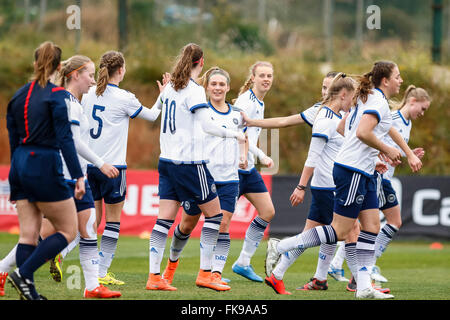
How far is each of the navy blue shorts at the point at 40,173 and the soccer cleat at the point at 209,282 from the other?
85.2 inches

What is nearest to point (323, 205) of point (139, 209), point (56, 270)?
point (56, 270)

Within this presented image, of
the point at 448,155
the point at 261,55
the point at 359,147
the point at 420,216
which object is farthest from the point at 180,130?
the point at 261,55

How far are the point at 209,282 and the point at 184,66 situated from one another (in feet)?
7.31

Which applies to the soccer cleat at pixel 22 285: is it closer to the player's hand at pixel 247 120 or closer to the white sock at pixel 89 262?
the white sock at pixel 89 262

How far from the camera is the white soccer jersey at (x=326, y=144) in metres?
7.53

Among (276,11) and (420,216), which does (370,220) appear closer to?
(420,216)

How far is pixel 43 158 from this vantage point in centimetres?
559

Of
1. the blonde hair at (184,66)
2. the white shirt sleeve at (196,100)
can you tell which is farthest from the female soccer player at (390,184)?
the blonde hair at (184,66)

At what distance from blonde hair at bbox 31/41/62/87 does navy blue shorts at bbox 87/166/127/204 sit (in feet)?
6.36

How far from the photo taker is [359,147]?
22.1 feet

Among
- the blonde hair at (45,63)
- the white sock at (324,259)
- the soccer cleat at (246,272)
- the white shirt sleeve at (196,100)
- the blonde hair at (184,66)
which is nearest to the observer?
the blonde hair at (45,63)

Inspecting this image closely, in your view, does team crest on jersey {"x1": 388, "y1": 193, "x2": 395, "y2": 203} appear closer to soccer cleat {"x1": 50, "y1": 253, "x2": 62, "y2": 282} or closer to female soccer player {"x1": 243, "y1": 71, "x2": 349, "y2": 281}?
female soccer player {"x1": 243, "y1": 71, "x2": 349, "y2": 281}

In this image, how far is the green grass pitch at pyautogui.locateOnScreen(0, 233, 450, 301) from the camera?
6.80 m

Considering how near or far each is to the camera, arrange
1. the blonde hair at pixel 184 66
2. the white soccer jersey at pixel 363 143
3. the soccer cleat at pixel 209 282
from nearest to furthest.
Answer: the white soccer jersey at pixel 363 143, the blonde hair at pixel 184 66, the soccer cleat at pixel 209 282
